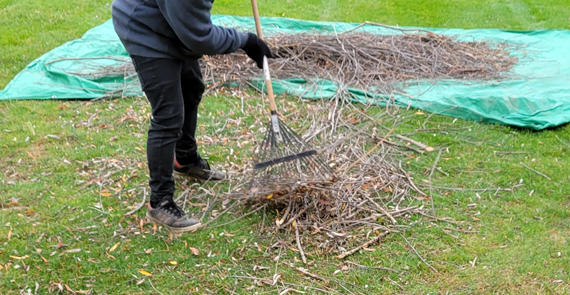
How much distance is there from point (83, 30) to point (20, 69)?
1422 millimetres

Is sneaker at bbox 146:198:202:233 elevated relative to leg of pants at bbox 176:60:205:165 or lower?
lower

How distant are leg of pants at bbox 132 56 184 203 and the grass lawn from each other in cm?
35

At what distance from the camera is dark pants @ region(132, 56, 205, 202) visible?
2.55m

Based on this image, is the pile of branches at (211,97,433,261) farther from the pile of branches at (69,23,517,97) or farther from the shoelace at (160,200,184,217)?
the pile of branches at (69,23,517,97)

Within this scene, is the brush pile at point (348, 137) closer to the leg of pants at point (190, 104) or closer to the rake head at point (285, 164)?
the rake head at point (285, 164)

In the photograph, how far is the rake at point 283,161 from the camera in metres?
2.88

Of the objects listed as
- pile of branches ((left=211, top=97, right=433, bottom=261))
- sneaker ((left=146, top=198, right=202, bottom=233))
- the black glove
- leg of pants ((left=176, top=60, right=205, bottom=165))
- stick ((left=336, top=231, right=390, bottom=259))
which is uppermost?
the black glove

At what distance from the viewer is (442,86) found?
16.1 ft

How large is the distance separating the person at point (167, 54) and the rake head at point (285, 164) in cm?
45

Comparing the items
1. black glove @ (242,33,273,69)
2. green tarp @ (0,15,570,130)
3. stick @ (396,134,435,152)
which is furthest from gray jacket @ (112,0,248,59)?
green tarp @ (0,15,570,130)

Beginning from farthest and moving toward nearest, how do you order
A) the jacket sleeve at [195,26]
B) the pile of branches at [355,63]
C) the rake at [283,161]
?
the pile of branches at [355,63] → the rake at [283,161] → the jacket sleeve at [195,26]

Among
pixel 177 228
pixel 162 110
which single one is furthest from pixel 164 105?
pixel 177 228

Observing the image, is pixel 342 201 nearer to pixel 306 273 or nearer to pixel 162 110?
pixel 306 273

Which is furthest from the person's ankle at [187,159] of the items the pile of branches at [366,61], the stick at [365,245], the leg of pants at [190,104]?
the pile of branches at [366,61]
